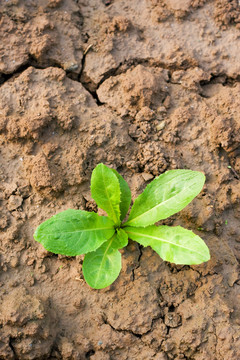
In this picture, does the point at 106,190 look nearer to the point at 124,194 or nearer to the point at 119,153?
the point at 124,194

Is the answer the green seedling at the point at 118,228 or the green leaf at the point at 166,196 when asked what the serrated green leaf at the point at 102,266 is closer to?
the green seedling at the point at 118,228

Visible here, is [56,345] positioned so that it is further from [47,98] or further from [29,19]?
[29,19]

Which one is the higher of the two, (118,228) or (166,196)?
(166,196)

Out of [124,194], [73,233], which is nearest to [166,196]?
[124,194]

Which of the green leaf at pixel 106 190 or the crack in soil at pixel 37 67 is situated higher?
the crack in soil at pixel 37 67

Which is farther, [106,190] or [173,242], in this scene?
[106,190]

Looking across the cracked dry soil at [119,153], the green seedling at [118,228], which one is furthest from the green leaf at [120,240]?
the cracked dry soil at [119,153]

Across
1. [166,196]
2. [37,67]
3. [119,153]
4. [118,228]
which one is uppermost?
[37,67]
